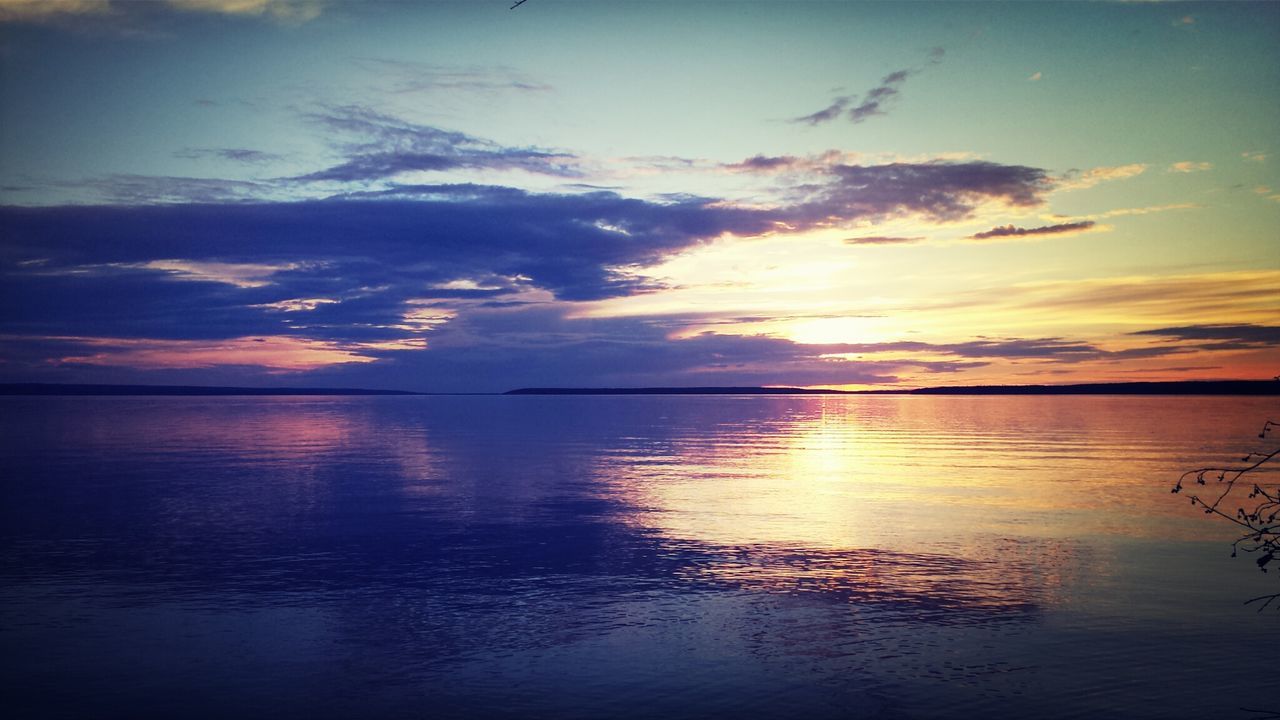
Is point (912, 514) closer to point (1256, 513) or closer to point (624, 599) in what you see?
point (624, 599)

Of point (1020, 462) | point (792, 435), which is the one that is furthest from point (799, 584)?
point (792, 435)

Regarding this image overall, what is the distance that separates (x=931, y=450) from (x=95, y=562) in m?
49.5

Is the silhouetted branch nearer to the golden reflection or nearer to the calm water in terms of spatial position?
the calm water

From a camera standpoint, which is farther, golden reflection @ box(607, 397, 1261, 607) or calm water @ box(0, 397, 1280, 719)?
golden reflection @ box(607, 397, 1261, 607)

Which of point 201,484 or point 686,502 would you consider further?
point 201,484

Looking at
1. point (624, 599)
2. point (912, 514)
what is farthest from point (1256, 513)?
point (912, 514)

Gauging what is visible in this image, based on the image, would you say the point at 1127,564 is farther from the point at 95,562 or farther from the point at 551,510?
the point at 95,562

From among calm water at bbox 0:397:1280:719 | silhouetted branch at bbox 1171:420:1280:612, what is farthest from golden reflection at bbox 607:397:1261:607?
silhouetted branch at bbox 1171:420:1280:612

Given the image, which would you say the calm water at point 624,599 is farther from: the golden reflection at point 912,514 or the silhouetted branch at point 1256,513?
the silhouetted branch at point 1256,513

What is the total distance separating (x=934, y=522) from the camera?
2912 centimetres

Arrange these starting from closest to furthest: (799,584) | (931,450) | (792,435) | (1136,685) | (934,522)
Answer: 1. (1136,685)
2. (799,584)
3. (934,522)
4. (931,450)
5. (792,435)

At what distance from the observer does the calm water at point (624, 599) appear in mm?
13758

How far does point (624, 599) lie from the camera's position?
19.2 metres

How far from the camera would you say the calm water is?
45.1ft
